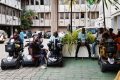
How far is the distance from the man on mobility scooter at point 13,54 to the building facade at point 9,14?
1264 inches

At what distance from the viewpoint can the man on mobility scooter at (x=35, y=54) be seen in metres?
12.9

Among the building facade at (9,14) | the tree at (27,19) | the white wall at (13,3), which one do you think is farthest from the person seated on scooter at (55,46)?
the tree at (27,19)

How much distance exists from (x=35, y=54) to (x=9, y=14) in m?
39.3

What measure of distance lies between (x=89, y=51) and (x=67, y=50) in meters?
1.08

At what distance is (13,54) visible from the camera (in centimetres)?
1297

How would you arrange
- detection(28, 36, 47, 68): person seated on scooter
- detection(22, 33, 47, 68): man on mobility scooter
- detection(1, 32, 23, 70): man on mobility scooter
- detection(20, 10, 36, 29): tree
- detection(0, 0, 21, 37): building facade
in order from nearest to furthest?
detection(1, 32, 23, 70): man on mobility scooter → detection(22, 33, 47, 68): man on mobility scooter → detection(28, 36, 47, 68): person seated on scooter → detection(0, 0, 21, 37): building facade → detection(20, 10, 36, 29): tree

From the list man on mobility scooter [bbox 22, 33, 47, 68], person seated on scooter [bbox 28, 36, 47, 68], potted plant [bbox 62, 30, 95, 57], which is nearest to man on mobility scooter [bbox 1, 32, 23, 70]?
man on mobility scooter [bbox 22, 33, 47, 68]

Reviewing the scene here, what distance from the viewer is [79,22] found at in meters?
59.4

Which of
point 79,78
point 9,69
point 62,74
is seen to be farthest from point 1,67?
point 79,78

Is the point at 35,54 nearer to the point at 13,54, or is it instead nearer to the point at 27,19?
the point at 13,54

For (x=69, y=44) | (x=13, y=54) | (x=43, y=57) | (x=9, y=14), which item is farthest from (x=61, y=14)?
(x=13, y=54)

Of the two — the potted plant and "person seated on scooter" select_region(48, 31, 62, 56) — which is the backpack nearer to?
"person seated on scooter" select_region(48, 31, 62, 56)

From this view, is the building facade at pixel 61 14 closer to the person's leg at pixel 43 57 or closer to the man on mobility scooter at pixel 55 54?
the man on mobility scooter at pixel 55 54

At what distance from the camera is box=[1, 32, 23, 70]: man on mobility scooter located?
12430mm
